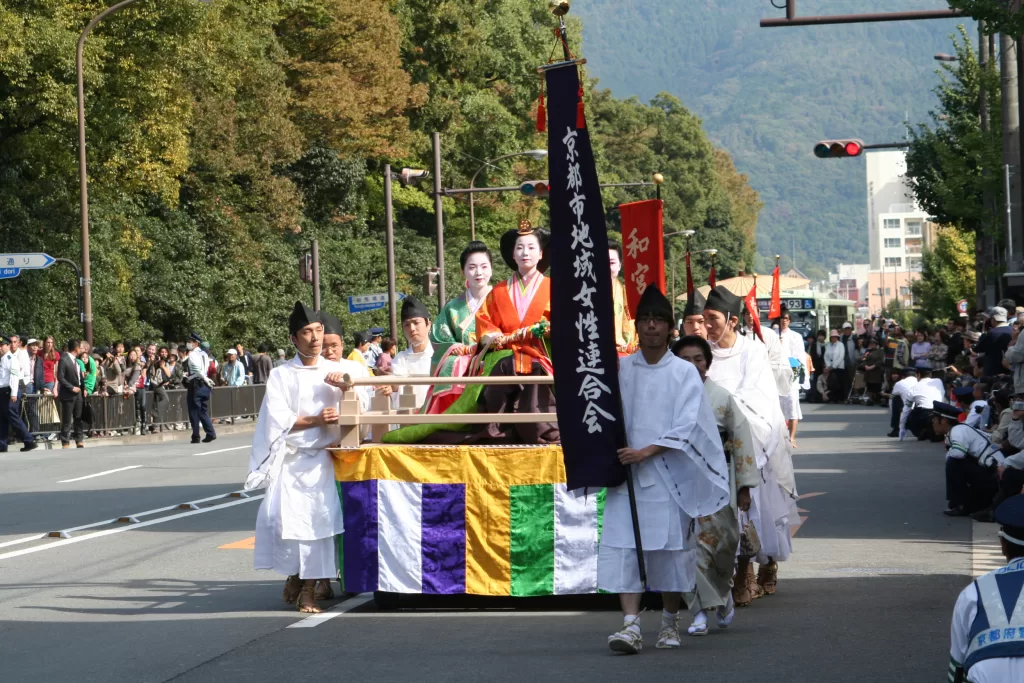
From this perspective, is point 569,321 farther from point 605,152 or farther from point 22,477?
point 605,152

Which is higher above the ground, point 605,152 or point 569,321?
point 605,152

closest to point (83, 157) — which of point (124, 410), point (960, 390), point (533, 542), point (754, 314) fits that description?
point (124, 410)

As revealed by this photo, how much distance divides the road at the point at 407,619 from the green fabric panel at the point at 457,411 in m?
1.07

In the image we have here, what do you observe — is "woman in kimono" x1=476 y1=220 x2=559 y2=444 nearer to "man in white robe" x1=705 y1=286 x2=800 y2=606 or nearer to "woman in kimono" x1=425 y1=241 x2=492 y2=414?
"woman in kimono" x1=425 y1=241 x2=492 y2=414

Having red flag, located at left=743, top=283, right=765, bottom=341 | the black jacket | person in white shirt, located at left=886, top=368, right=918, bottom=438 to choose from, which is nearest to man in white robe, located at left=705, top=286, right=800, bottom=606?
red flag, located at left=743, top=283, right=765, bottom=341

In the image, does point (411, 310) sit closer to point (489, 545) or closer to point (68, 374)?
point (489, 545)

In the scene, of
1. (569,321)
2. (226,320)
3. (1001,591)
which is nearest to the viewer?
(1001,591)

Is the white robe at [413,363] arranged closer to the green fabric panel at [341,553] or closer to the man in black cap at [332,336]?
the man in black cap at [332,336]

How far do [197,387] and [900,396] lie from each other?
1216 cm

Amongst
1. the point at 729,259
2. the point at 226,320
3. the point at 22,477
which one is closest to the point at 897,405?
the point at 22,477

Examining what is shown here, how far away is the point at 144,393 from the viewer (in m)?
31.4

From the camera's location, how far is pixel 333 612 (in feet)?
32.5

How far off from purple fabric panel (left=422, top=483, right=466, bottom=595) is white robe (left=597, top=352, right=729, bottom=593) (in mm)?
1724

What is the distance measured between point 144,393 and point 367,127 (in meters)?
25.5
